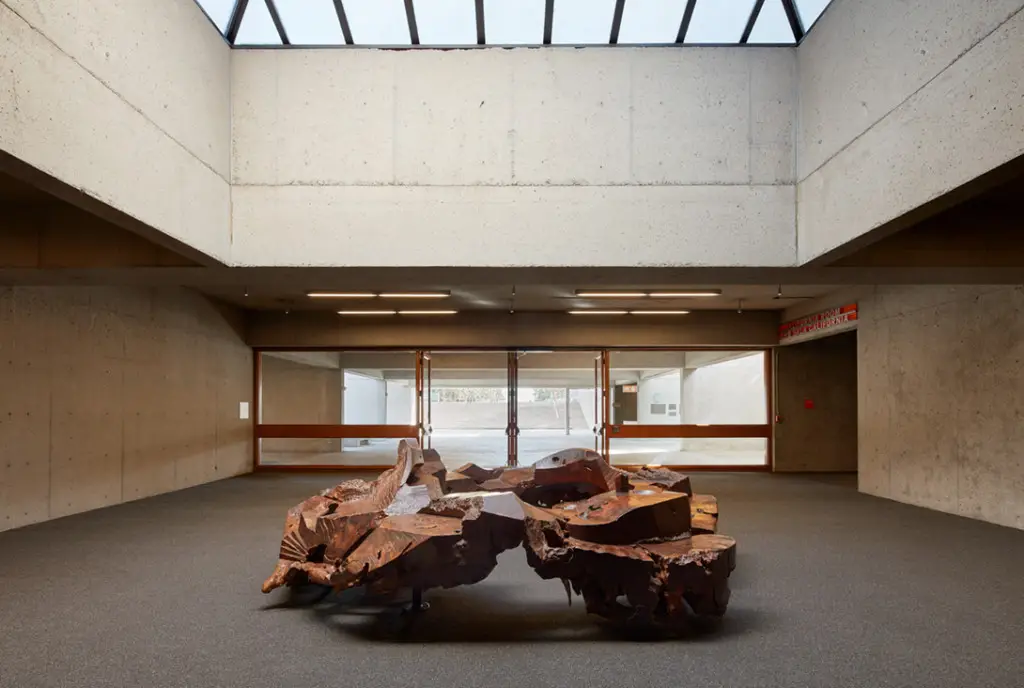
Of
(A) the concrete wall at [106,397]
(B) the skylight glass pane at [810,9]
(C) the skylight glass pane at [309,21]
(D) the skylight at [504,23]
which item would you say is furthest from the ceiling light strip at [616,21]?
(A) the concrete wall at [106,397]

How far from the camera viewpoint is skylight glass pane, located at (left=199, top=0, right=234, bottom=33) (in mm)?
5730

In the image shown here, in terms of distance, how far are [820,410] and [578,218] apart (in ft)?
28.9

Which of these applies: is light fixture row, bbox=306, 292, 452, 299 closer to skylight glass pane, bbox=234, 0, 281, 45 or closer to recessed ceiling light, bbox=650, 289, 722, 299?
recessed ceiling light, bbox=650, 289, 722, 299

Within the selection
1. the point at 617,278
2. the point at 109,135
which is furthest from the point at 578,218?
the point at 109,135

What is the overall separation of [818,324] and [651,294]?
3026mm

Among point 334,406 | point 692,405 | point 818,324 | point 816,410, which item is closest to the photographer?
point 818,324

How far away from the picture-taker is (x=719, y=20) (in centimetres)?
607

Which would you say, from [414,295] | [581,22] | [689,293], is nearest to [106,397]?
[414,295]

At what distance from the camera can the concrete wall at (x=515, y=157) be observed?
5.89m

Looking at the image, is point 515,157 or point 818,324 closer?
point 515,157

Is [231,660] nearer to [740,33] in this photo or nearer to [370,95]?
[370,95]

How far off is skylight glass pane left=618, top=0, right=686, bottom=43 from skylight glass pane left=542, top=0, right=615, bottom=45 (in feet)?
0.57

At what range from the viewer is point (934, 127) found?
13.4ft

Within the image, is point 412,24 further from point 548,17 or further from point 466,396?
point 466,396
